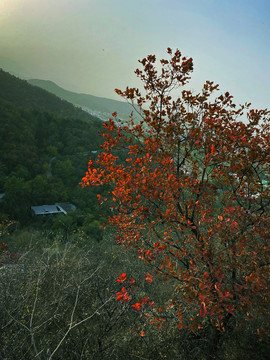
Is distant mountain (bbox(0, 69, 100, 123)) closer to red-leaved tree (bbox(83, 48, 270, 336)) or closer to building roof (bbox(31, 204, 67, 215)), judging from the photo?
building roof (bbox(31, 204, 67, 215))

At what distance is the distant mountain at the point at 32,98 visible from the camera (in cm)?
6059

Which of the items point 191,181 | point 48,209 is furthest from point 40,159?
point 191,181

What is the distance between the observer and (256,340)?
18.5 ft

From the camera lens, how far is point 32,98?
66.8 m

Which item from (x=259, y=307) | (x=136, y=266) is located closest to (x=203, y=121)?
(x=259, y=307)

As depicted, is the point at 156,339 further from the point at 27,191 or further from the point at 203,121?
the point at 27,191

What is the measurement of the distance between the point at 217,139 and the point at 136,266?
9.32 meters

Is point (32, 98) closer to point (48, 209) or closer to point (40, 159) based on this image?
point (40, 159)

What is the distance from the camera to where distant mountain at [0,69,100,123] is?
60.6m

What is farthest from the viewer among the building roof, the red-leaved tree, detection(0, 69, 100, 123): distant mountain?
detection(0, 69, 100, 123): distant mountain

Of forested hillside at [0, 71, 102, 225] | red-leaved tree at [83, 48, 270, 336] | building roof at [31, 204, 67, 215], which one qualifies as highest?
red-leaved tree at [83, 48, 270, 336]

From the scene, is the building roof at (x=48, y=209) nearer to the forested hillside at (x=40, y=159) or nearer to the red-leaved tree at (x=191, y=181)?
the forested hillside at (x=40, y=159)

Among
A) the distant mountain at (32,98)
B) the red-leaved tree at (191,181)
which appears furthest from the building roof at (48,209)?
the distant mountain at (32,98)

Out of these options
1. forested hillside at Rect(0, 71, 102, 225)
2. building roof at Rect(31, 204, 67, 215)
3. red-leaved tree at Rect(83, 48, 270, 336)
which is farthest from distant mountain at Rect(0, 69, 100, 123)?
red-leaved tree at Rect(83, 48, 270, 336)
